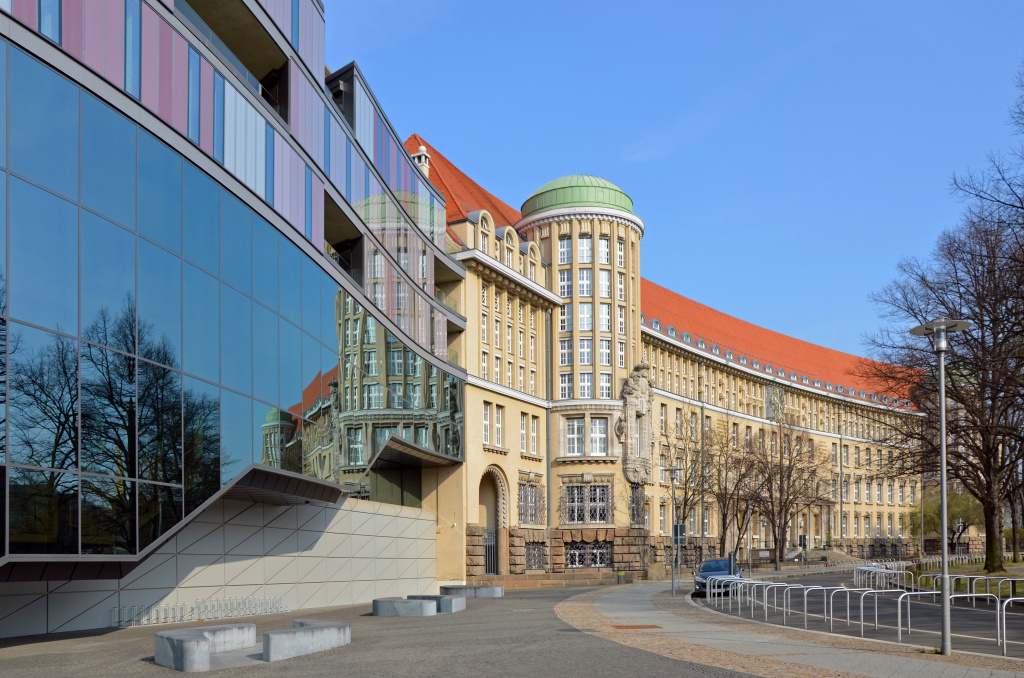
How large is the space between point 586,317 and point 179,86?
41149 mm

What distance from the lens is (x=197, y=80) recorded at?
2339 cm

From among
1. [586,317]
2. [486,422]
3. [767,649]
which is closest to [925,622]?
[767,649]

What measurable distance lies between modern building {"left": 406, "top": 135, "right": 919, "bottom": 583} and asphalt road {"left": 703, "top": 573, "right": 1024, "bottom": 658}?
1046 centimetres

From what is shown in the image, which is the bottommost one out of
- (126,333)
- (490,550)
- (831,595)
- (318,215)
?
(490,550)

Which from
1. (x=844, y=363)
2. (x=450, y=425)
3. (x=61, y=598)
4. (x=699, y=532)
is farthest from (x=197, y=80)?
(x=844, y=363)

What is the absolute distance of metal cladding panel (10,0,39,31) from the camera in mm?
17359

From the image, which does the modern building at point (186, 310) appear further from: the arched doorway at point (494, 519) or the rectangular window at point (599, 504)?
the rectangular window at point (599, 504)

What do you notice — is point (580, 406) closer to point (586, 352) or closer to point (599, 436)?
point (599, 436)

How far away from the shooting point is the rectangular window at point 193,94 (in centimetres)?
2303

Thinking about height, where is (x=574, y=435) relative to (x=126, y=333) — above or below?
below

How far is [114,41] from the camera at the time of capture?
20094 mm

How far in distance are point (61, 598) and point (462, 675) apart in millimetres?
11543

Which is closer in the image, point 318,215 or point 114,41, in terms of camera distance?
point 114,41

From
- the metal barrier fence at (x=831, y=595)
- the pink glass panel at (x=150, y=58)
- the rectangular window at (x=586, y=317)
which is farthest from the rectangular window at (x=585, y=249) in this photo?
the pink glass panel at (x=150, y=58)
